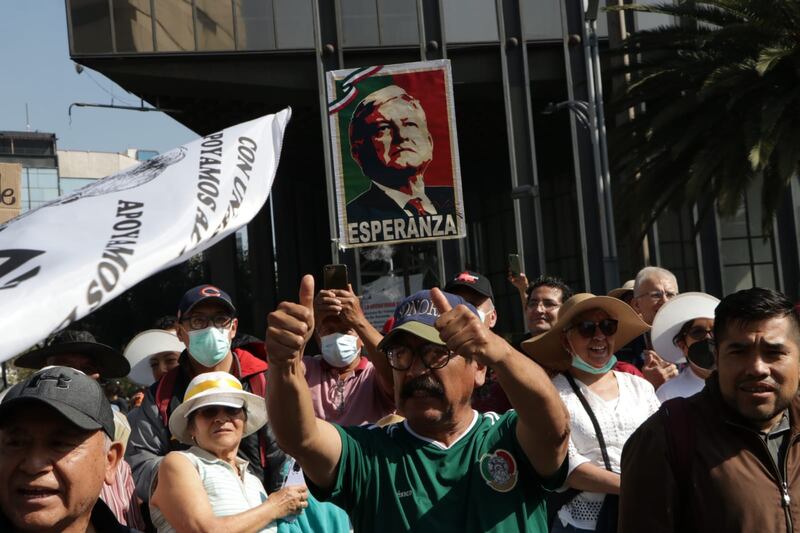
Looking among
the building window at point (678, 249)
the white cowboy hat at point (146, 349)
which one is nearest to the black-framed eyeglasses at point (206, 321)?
the white cowboy hat at point (146, 349)

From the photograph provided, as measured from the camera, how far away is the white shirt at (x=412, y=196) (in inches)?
659

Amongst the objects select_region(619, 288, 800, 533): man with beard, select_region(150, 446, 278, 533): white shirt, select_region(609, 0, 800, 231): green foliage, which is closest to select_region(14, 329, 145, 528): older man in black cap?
select_region(150, 446, 278, 533): white shirt

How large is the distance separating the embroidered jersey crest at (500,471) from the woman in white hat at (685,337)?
2.38m

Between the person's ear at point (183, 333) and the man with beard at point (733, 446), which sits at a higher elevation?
the person's ear at point (183, 333)

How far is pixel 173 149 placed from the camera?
332 centimetres

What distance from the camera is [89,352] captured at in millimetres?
6293

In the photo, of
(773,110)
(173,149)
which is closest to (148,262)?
(173,149)

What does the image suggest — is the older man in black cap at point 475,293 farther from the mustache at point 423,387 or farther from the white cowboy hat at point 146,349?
the mustache at point 423,387

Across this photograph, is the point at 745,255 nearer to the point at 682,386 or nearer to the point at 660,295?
the point at 660,295

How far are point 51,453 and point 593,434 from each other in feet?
9.23

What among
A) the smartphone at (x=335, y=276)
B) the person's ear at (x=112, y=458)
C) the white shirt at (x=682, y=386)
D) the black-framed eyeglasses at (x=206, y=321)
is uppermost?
the smartphone at (x=335, y=276)

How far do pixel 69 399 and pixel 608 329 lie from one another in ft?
10.6

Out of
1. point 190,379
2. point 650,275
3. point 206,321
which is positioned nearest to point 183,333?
point 206,321

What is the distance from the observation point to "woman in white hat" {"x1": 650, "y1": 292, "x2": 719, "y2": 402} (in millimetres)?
5852
